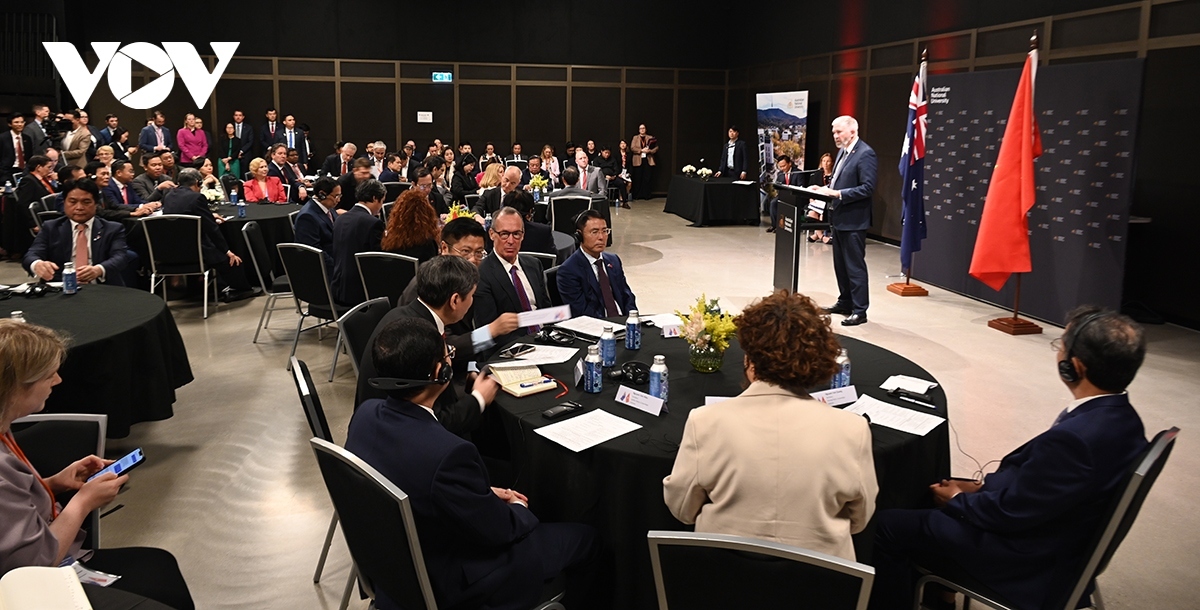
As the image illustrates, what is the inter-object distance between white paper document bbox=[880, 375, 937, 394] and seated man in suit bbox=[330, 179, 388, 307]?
3.60m

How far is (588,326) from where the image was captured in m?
4.10

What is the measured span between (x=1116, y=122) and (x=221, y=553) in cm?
657

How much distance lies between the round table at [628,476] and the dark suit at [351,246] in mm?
3081

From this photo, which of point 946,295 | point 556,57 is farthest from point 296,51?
point 946,295

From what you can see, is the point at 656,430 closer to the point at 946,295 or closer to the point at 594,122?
the point at 946,295

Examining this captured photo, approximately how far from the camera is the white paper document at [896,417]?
2873mm

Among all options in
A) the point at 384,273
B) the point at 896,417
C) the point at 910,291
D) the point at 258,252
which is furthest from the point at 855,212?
the point at 258,252

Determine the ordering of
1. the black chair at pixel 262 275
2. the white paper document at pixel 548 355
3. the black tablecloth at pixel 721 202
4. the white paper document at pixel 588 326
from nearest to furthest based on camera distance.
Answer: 1. the white paper document at pixel 548 355
2. the white paper document at pixel 588 326
3. the black chair at pixel 262 275
4. the black tablecloth at pixel 721 202

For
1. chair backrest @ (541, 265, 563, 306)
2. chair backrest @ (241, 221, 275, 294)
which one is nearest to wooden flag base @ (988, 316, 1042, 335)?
chair backrest @ (541, 265, 563, 306)

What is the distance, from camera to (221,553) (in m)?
3.52

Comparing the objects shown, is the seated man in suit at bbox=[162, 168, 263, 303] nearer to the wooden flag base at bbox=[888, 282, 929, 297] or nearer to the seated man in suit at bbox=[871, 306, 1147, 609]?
the wooden flag base at bbox=[888, 282, 929, 297]

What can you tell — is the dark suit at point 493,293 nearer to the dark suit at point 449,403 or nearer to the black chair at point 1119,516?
the dark suit at point 449,403

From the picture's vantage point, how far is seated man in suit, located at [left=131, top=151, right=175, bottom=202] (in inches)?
348
